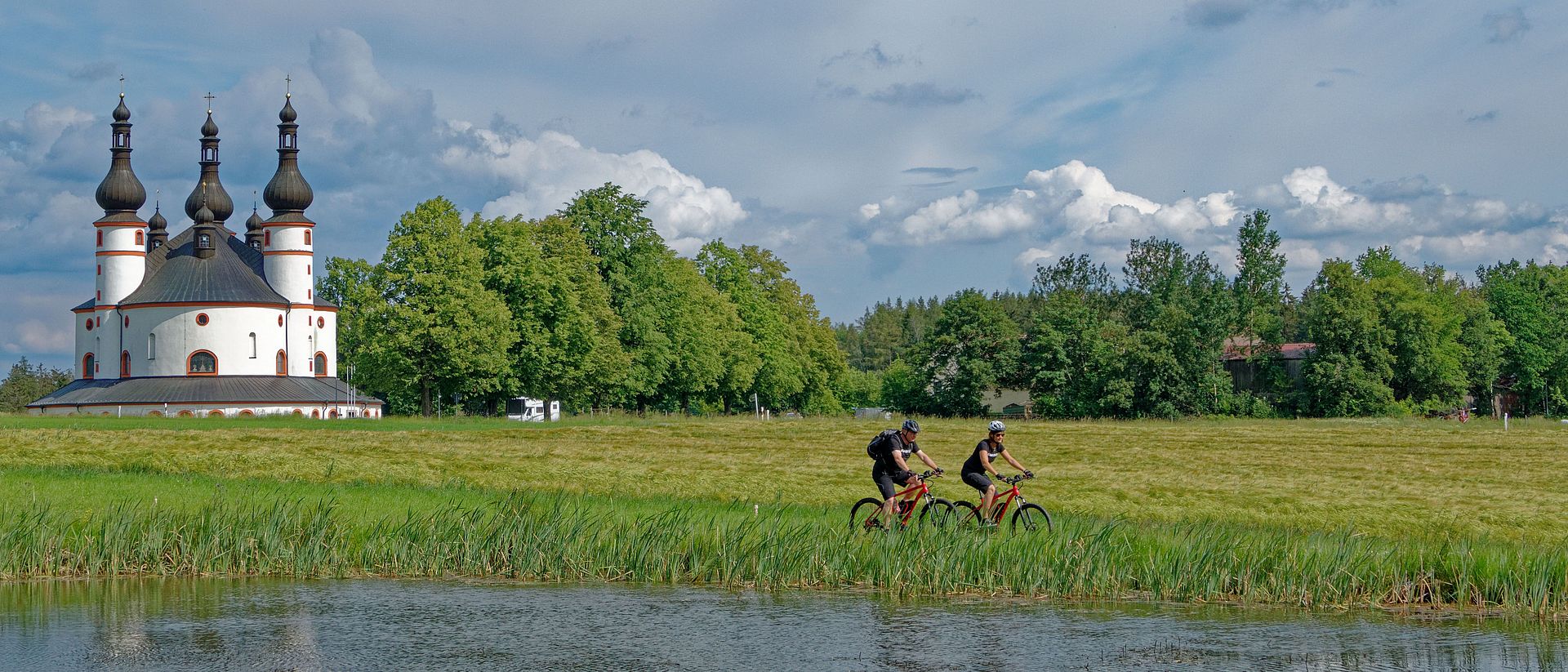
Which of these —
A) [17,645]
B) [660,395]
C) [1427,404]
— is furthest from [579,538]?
[1427,404]

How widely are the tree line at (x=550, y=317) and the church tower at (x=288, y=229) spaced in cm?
234

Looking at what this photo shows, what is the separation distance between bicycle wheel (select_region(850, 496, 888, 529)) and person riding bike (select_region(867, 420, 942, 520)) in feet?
0.49

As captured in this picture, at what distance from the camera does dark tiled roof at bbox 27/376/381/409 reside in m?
81.8

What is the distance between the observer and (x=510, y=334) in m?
70.2

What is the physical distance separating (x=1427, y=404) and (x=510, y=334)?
56114 mm

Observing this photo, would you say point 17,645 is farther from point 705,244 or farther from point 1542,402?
point 1542,402

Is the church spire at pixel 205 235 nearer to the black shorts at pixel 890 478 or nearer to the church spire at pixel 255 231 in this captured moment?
the church spire at pixel 255 231

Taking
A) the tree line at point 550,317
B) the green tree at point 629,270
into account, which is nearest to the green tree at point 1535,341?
the tree line at point 550,317

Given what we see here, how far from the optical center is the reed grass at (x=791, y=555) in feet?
51.8

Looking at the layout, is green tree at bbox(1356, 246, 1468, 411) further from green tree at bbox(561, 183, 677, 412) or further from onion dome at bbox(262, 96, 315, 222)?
onion dome at bbox(262, 96, 315, 222)

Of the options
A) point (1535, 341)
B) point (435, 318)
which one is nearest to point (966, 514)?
point (435, 318)

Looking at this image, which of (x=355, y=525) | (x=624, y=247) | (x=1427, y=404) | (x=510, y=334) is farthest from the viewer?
(x=1427, y=404)

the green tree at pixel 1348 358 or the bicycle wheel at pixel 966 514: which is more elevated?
the green tree at pixel 1348 358

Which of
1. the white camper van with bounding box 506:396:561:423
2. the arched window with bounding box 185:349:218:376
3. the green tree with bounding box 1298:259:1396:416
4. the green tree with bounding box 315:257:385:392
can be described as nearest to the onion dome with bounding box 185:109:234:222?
the arched window with bounding box 185:349:218:376
